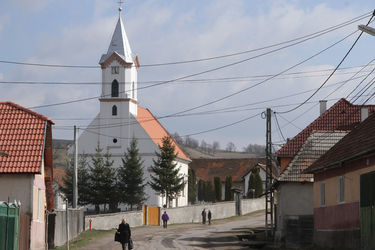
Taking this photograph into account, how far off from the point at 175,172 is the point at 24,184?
44717 millimetres

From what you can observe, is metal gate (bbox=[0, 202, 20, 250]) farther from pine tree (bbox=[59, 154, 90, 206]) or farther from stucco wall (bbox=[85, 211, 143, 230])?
pine tree (bbox=[59, 154, 90, 206])

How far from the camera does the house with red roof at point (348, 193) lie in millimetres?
21812

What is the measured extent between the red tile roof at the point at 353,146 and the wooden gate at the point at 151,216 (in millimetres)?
28615

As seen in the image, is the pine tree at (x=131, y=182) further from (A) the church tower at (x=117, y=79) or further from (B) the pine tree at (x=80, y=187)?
(A) the church tower at (x=117, y=79)

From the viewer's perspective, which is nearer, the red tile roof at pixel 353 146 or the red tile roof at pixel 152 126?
the red tile roof at pixel 353 146

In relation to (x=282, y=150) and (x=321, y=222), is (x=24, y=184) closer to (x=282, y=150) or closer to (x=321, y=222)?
(x=321, y=222)

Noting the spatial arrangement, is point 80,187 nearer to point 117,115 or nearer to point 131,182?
point 131,182

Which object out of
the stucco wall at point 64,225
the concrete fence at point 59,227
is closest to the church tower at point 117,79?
the stucco wall at point 64,225

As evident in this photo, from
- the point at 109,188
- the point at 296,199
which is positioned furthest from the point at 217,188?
the point at 296,199

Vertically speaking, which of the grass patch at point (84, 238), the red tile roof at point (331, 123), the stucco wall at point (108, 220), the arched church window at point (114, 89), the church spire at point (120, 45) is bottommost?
the grass patch at point (84, 238)

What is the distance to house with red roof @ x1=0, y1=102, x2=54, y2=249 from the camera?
86.7 ft

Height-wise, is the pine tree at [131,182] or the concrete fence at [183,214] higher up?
the pine tree at [131,182]

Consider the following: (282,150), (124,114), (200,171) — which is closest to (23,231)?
(282,150)

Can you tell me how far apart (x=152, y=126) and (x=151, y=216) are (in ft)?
109
